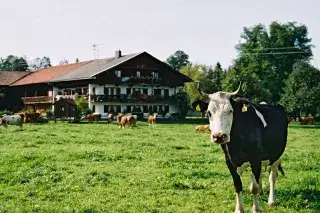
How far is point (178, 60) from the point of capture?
464 feet

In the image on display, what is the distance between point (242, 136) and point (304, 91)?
2272 inches

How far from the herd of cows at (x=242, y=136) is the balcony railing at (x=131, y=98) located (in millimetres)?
51927

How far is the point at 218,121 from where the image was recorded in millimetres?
8602

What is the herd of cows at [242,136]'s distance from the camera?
342 inches

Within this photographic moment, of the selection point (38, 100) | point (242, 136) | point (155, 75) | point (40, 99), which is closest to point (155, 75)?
point (155, 75)

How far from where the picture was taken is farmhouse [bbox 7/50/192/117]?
206 ft

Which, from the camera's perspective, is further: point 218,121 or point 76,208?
point 76,208

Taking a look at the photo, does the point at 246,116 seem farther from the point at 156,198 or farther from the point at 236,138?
the point at 156,198

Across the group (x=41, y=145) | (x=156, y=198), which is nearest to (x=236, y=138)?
(x=156, y=198)

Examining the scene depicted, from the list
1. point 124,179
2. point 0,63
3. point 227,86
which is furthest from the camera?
point 0,63

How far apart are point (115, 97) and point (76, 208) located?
53120 millimetres

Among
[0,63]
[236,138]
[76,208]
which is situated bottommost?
[76,208]

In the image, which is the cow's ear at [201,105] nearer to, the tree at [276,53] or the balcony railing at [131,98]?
the balcony railing at [131,98]

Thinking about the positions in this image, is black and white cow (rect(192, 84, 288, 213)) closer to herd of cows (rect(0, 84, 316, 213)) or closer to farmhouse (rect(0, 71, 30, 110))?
herd of cows (rect(0, 84, 316, 213))
